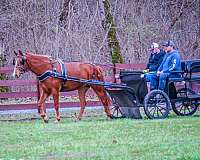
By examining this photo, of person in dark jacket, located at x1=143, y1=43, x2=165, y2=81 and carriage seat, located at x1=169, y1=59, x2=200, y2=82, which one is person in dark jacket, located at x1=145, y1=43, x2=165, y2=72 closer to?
person in dark jacket, located at x1=143, y1=43, x2=165, y2=81

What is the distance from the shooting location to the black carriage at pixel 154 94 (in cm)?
1557

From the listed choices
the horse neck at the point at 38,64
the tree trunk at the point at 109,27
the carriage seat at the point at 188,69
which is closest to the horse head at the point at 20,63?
the horse neck at the point at 38,64

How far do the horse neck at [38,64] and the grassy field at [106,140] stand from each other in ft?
4.90

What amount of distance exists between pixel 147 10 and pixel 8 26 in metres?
6.40

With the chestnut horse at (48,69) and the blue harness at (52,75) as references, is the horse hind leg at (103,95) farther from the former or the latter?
the blue harness at (52,75)

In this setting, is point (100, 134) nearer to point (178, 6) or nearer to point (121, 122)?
point (121, 122)

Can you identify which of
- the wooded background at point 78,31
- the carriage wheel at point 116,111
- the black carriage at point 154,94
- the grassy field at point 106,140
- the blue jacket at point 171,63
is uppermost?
the wooded background at point 78,31

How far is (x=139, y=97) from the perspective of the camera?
1592 cm

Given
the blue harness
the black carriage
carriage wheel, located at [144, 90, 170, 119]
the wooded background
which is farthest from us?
the wooded background

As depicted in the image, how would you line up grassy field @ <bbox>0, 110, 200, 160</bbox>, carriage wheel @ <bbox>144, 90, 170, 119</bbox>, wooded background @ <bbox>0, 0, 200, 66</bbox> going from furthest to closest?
wooded background @ <bbox>0, 0, 200, 66</bbox> < carriage wheel @ <bbox>144, 90, 170, 119</bbox> < grassy field @ <bbox>0, 110, 200, 160</bbox>

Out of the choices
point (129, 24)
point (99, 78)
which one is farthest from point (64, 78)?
point (129, 24)

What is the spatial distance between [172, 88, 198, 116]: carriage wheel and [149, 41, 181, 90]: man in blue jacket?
1.60 feet

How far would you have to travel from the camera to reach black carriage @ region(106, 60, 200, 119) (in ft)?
51.1

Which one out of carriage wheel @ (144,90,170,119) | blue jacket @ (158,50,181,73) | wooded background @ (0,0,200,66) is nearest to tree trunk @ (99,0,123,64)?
wooded background @ (0,0,200,66)
